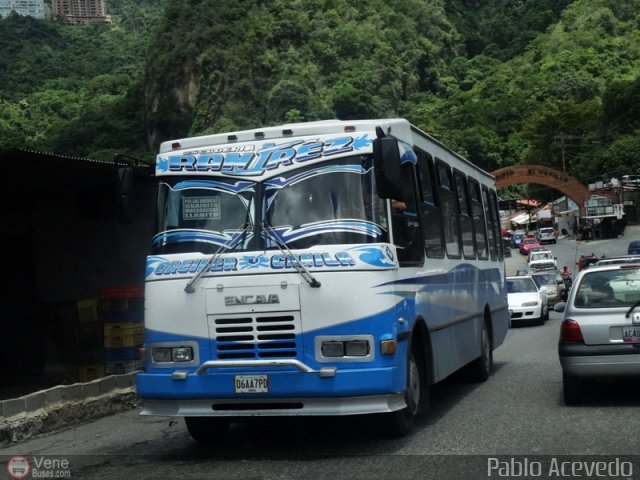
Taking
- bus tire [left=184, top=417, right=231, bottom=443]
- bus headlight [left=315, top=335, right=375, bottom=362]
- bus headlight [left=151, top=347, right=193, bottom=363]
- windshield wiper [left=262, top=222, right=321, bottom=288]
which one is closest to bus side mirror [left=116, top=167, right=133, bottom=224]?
bus headlight [left=151, top=347, right=193, bottom=363]

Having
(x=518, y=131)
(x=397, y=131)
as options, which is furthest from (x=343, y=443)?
(x=518, y=131)

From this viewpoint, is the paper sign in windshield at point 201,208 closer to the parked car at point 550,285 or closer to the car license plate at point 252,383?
the car license plate at point 252,383

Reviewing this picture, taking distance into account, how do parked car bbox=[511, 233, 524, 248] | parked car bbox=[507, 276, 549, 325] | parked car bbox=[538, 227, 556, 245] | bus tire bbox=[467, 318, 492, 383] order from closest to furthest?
bus tire bbox=[467, 318, 492, 383] → parked car bbox=[507, 276, 549, 325] → parked car bbox=[538, 227, 556, 245] → parked car bbox=[511, 233, 524, 248]

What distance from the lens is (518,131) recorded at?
116 meters

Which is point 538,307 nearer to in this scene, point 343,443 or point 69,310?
point 69,310

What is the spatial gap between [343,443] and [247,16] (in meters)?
112

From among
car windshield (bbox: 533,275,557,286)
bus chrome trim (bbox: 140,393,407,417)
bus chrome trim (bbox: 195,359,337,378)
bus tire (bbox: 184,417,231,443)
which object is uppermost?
car windshield (bbox: 533,275,557,286)

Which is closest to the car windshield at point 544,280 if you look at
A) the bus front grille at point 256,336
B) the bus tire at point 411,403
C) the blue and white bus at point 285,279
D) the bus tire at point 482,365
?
the bus tire at point 482,365

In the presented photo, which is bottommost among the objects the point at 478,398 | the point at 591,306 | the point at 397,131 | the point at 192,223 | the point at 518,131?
the point at 478,398

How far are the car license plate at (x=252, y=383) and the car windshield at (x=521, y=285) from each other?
19614mm

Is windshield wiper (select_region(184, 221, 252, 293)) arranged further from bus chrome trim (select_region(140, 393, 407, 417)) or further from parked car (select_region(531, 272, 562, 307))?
parked car (select_region(531, 272, 562, 307))

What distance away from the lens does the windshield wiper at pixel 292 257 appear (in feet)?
26.8

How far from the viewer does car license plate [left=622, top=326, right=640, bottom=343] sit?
962cm

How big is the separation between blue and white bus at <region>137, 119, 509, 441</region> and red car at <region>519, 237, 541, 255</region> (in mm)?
61696
